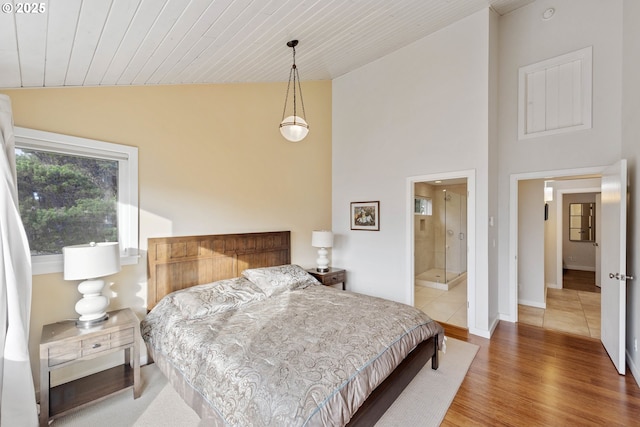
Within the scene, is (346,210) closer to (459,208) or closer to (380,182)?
(380,182)

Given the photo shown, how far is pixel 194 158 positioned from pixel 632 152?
14.9 feet

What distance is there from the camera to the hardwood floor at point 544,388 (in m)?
2.05

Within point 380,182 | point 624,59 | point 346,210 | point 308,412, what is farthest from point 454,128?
point 308,412

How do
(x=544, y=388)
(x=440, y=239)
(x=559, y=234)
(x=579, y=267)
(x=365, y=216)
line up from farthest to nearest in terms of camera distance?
1. (x=579, y=267)
2. (x=440, y=239)
3. (x=559, y=234)
4. (x=365, y=216)
5. (x=544, y=388)

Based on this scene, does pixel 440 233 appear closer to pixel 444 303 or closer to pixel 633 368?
pixel 444 303

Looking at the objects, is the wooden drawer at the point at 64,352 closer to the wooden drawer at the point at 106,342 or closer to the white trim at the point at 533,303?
the wooden drawer at the point at 106,342

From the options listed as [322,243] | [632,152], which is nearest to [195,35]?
[322,243]

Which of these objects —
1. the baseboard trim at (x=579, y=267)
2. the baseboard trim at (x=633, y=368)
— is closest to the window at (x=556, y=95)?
the baseboard trim at (x=633, y=368)

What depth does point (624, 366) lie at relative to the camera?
254 centimetres

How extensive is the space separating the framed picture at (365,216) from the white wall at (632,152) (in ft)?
8.90

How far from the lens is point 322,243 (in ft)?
14.0

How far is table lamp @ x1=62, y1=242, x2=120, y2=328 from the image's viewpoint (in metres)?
2.12

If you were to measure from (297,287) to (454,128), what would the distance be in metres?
2.85

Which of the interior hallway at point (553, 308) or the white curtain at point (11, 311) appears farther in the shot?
the interior hallway at point (553, 308)
